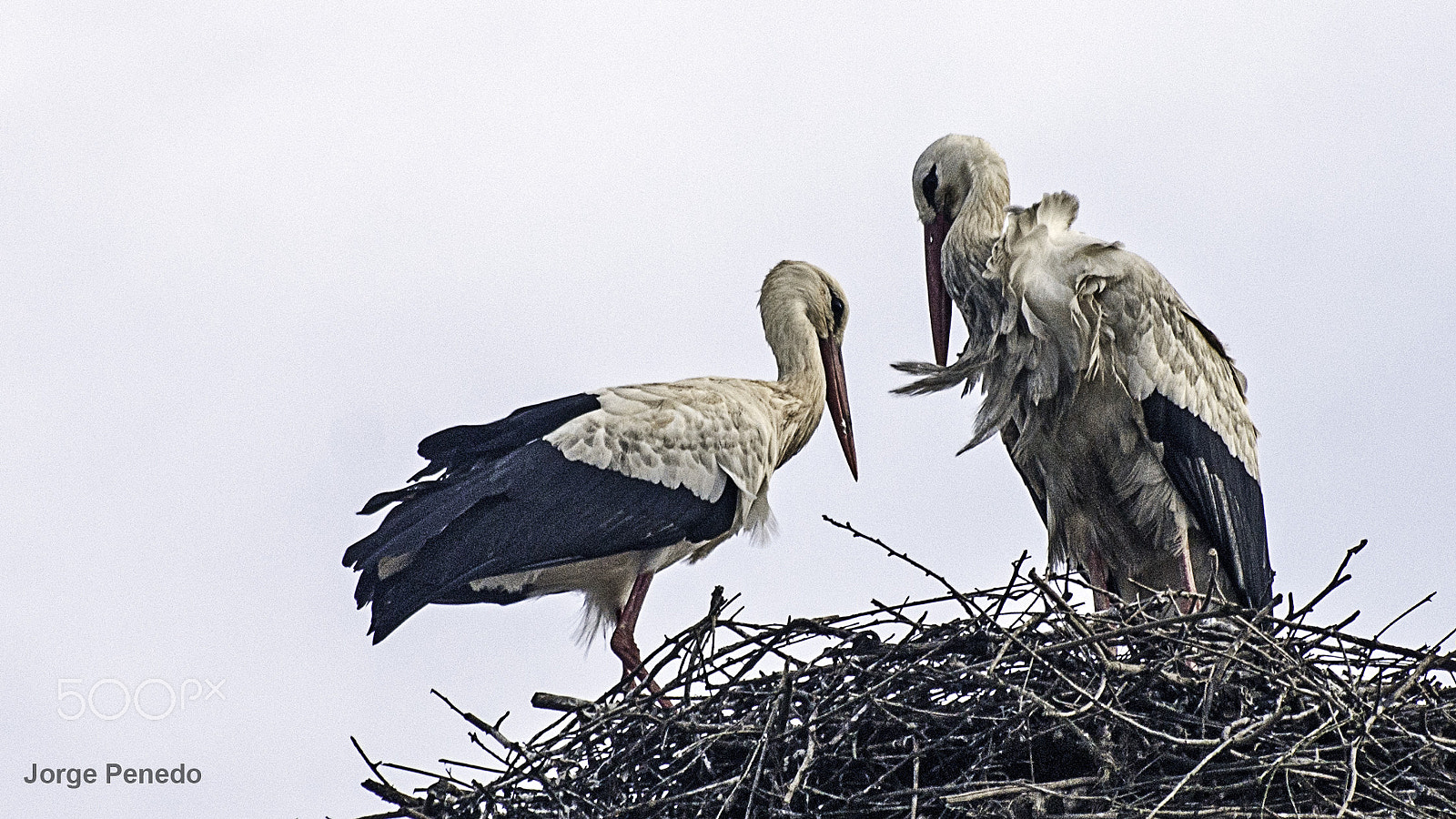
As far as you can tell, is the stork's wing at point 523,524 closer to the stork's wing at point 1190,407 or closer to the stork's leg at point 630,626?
the stork's leg at point 630,626

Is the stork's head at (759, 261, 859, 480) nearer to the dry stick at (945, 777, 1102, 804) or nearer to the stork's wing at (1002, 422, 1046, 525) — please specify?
the stork's wing at (1002, 422, 1046, 525)

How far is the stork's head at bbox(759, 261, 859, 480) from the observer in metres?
5.61

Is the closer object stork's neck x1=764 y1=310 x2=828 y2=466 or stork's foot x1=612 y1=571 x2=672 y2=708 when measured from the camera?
stork's foot x1=612 y1=571 x2=672 y2=708

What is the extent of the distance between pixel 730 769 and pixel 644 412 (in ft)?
5.12

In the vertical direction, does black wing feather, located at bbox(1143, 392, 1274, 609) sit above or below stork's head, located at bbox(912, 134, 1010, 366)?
below

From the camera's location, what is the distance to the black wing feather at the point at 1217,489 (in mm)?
4598

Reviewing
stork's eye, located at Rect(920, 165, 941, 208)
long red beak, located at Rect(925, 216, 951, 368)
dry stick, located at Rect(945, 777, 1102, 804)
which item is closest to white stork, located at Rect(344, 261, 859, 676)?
long red beak, located at Rect(925, 216, 951, 368)

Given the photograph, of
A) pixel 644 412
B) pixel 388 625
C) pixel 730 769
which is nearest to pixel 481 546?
pixel 388 625

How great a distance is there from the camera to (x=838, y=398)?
5789 millimetres

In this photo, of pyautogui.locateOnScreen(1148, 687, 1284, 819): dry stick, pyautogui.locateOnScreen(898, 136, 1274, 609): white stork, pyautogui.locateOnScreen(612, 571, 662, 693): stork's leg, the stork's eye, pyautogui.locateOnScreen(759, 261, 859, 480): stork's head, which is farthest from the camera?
pyautogui.locateOnScreen(759, 261, 859, 480): stork's head

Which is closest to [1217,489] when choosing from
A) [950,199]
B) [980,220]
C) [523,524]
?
[980,220]

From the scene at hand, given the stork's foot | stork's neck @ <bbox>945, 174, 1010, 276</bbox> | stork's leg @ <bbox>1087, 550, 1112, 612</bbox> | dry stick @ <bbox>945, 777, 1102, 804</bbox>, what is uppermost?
stork's neck @ <bbox>945, 174, 1010, 276</bbox>

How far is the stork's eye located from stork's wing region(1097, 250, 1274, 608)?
646 mm

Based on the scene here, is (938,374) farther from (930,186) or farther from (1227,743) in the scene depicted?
(1227,743)
